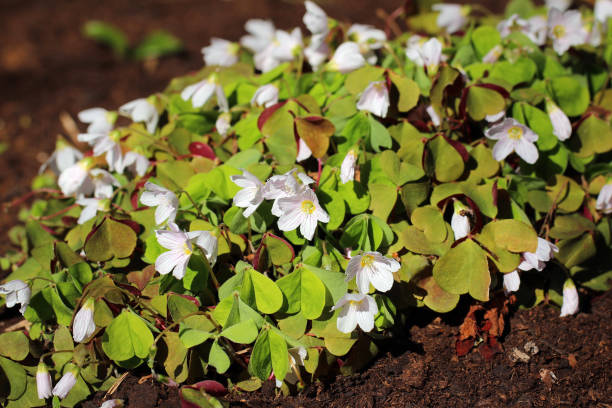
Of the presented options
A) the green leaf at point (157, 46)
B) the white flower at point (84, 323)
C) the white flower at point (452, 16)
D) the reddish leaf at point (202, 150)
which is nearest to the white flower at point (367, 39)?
the white flower at point (452, 16)

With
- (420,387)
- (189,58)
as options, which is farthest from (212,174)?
(189,58)

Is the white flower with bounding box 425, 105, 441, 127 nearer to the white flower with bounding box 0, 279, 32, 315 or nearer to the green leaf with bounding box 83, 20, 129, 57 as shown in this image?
the white flower with bounding box 0, 279, 32, 315

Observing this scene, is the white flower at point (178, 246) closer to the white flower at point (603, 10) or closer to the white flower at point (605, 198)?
the white flower at point (605, 198)

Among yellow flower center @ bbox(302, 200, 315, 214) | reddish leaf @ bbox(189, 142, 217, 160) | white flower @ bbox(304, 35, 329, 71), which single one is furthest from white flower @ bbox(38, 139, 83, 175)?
yellow flower center @ bbox(302, 200, 315, 214)

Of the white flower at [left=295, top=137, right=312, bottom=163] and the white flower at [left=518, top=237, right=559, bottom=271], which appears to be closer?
the white flower at [left=518, top=237, right=559, bottom=271]

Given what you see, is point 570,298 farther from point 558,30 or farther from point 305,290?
point 558,30

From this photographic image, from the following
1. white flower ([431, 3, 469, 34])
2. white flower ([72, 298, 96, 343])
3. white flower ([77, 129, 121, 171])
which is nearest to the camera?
white flower ([72, 298, 96, 343])
